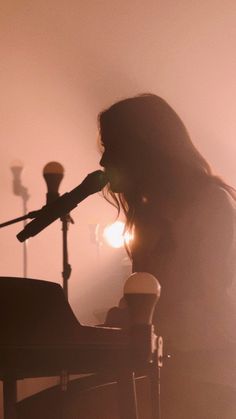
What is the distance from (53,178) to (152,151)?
538mm

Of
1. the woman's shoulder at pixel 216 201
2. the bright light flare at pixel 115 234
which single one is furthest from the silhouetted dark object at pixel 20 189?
the woman's shoulder at pixel 216 201

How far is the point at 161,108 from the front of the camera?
6.09 feet

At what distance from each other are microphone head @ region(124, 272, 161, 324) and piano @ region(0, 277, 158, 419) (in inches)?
1.1

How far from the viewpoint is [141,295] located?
36.1 inches

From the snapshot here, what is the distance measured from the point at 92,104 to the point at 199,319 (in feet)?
7.90

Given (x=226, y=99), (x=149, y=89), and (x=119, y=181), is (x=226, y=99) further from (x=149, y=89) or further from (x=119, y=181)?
(x=119, y=181)

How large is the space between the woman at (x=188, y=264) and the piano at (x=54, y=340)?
0.48m

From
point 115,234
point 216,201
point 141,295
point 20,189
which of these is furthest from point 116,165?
point 20,189

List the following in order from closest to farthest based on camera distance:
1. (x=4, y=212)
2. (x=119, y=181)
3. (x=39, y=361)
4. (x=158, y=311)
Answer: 1. (x=39, y=361)
2. (x=158, y=311)
3. (x=119, y=181)
4. (x=4, y=212)

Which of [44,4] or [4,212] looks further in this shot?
[4,212]

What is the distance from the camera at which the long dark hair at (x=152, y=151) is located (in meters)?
1.65

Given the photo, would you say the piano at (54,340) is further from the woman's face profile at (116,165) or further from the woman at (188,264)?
the woman's face profile at (116,165)

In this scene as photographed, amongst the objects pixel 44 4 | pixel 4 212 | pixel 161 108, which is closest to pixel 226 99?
pixel 44 4

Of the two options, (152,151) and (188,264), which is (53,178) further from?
(152,151)
